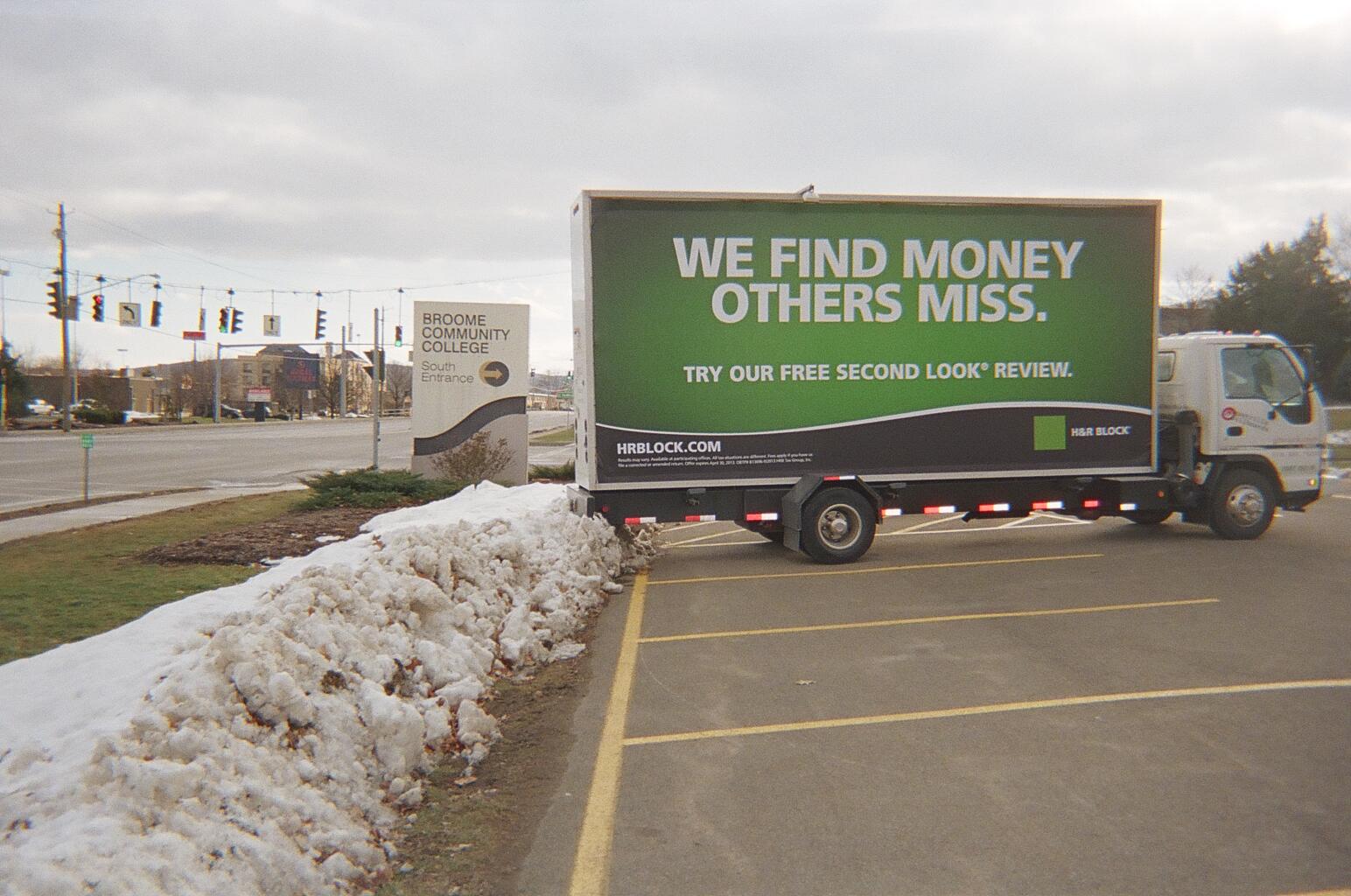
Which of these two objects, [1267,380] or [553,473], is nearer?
[1267,380]

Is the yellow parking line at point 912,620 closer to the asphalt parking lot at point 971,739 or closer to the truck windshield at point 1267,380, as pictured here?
the asphalt parking lot at point 971,739

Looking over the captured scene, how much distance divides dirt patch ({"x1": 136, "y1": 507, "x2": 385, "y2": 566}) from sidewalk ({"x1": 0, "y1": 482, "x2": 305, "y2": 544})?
290 cm

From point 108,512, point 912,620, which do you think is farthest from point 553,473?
point 912,620

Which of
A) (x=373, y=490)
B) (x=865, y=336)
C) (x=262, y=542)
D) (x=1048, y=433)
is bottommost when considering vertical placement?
(x=262, y=542)

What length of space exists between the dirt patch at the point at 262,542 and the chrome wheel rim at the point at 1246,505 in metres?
10.8

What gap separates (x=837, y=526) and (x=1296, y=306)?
51709 mm

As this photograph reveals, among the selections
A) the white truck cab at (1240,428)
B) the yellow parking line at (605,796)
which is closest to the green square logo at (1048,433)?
the white truck cab at (1240,428)

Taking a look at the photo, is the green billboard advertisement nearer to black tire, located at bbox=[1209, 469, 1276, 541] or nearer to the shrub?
black tire, located at bbox=[1209, 469, 1276, 541]

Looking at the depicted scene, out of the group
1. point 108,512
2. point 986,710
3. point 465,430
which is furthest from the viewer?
point 465,430

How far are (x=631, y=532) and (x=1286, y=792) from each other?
8851 millimetres

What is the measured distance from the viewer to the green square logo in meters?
12.1

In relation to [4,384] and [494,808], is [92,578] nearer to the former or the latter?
[494,808]

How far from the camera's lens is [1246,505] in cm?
1295

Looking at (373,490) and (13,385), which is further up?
(13,385)
